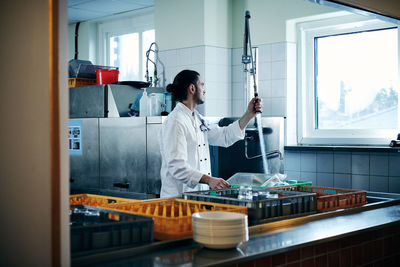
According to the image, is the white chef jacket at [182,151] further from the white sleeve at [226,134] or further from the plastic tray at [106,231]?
the plastic tray at [106,231]

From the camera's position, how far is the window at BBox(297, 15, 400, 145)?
4.65 metres

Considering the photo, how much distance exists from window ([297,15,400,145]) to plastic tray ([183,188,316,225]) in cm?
242

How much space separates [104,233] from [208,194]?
3.24 ft

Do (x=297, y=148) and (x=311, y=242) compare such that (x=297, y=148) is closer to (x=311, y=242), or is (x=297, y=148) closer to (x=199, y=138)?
(x=199, y=138)

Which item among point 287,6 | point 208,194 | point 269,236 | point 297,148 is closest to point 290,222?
point 269,236

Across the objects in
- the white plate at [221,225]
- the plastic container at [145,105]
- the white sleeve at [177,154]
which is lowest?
the white plate at [221,225]

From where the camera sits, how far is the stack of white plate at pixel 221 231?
1.75 meters

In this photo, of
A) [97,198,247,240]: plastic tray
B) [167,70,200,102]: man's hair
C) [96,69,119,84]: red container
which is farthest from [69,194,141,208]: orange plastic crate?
[96,69,119,84]: red container

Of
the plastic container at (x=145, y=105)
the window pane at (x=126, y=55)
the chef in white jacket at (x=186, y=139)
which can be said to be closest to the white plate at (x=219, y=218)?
the chef in white jacket at (x=186, y=139)

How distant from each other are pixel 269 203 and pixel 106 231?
0.84 m

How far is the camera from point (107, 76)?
199 inches

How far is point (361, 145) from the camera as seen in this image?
4.72 meters

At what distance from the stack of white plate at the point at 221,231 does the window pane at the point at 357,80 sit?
3.29 m

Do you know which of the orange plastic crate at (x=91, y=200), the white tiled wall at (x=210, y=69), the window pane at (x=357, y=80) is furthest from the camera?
the white tiled wall at (x=210, y=69)
